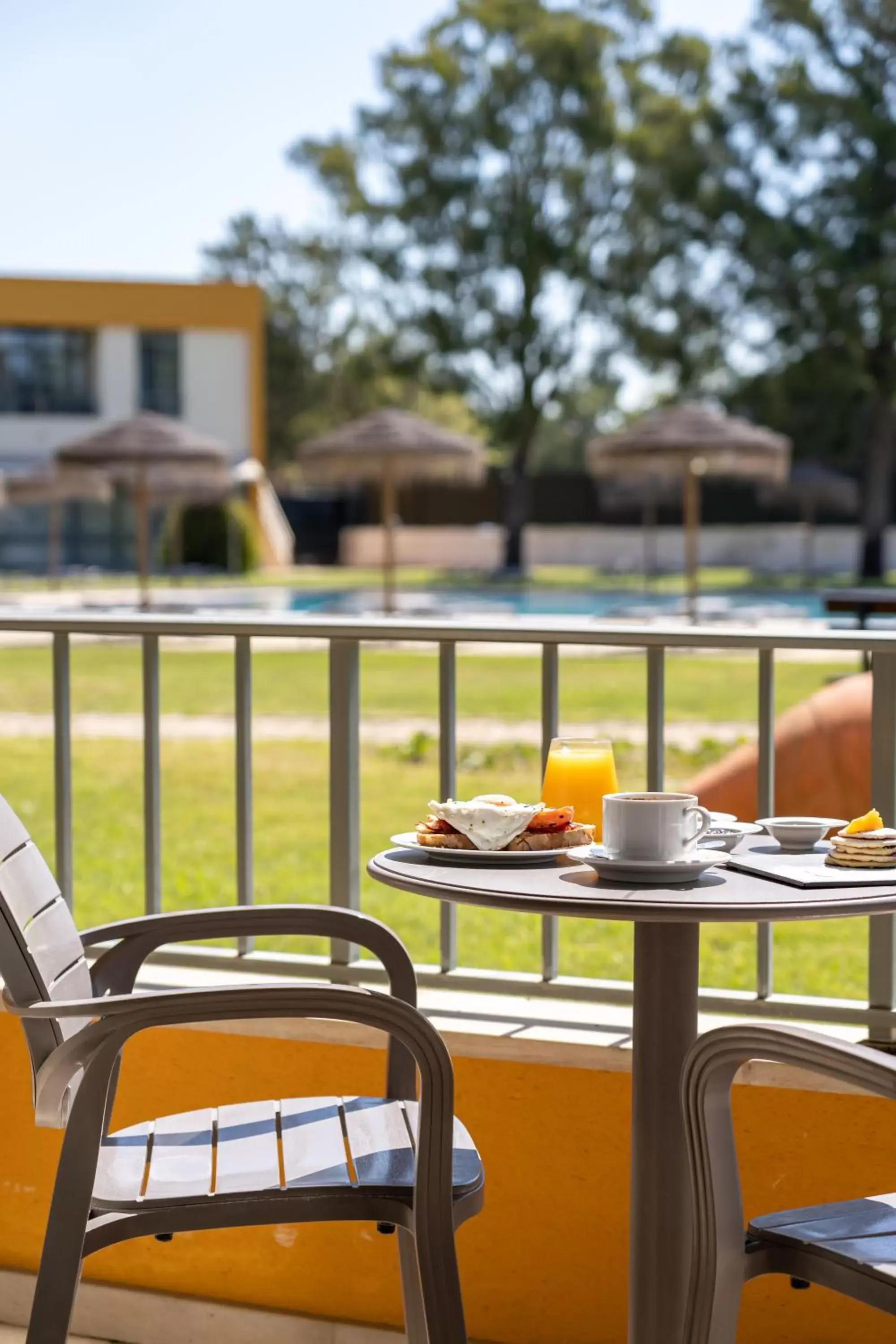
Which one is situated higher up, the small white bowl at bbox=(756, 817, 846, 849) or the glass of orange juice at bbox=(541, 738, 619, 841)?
the glass of orange juice at bbox=(541, 738, 619, 841)

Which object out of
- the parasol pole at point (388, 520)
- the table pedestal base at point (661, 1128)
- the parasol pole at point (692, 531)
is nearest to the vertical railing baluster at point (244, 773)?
the table pedestal base at point (661, 1128)

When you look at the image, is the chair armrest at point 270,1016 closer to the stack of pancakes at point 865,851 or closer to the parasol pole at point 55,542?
the stack of pancakes at point 865,851

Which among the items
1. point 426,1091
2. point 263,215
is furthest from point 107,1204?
point 263,215

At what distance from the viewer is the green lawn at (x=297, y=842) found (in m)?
5.51

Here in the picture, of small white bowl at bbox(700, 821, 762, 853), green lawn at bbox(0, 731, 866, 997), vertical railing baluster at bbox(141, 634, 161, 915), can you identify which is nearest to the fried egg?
small white bowl at bbox(700, 821, 762, 853)

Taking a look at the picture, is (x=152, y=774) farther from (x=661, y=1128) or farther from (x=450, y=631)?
(x=661, y=1128)

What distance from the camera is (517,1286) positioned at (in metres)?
2.58

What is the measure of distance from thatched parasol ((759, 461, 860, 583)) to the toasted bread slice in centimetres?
3057

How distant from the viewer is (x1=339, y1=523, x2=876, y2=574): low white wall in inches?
1428

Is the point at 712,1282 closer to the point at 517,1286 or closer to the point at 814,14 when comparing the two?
the point at 517,1286

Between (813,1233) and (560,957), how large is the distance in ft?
13.1

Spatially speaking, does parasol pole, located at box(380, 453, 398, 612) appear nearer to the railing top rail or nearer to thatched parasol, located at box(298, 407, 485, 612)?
thatched parasol, located at box(298, 407, 485, 612)

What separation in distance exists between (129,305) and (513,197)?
888cm

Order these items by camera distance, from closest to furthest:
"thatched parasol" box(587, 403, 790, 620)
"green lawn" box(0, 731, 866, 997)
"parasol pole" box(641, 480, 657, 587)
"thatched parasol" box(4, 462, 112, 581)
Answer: "green lawn" box(0, 731, 866, 997) < "thatched parasol" box(587, 403, 790, 620) < "thatched parasol" box(4, 462, 112, 581) < "parasol pole" box(641, 480, 657, 587)
